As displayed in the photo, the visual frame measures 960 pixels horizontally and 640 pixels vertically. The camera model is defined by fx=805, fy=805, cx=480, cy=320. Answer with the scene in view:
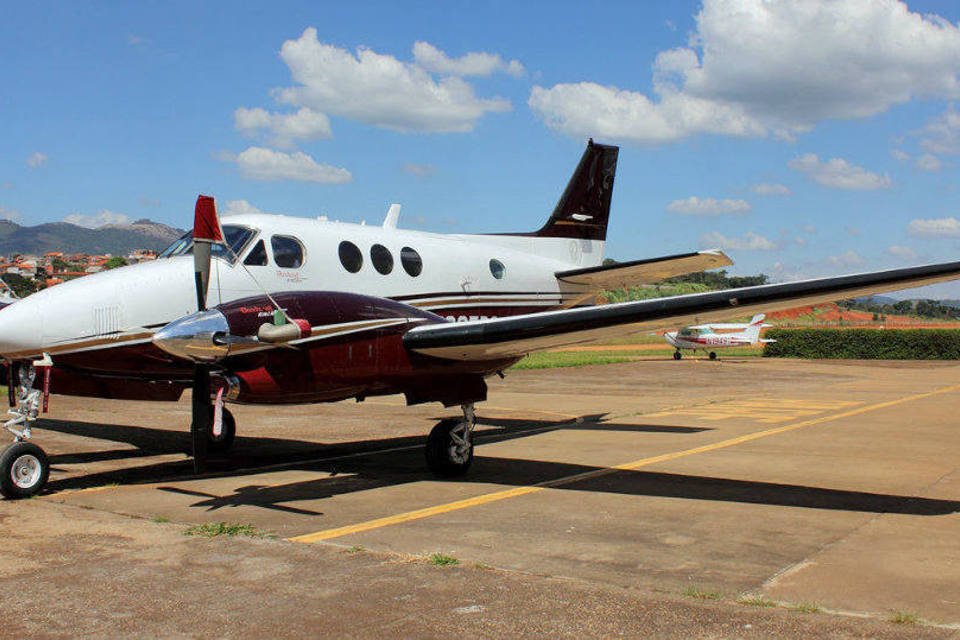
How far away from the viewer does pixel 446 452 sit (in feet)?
31.2

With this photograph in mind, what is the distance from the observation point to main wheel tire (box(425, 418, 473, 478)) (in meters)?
9.51

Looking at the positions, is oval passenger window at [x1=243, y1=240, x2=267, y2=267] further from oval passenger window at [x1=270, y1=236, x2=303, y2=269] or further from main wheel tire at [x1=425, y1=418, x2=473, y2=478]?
main wheel tire at [x1=425, y1=418, x2=473, y2=478]

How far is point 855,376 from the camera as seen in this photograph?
29.3 metres

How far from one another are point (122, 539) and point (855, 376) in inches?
1106

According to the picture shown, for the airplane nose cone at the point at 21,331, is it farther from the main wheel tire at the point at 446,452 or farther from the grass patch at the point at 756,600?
the grass patch at the point at 756,600

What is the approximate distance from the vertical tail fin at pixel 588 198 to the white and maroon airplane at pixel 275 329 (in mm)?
5163

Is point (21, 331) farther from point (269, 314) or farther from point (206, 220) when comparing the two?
point (269, 314)

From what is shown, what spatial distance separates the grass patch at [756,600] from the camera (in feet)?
16.2

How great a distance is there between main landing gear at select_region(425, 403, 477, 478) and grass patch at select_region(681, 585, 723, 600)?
4.53 m

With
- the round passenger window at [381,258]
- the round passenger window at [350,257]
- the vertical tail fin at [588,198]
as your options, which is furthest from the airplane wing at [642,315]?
the vertical tail fin at [588,198]

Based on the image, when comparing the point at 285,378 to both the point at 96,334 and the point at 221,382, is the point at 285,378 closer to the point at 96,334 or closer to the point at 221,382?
the point at 221,382

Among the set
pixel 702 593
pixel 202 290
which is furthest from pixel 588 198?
pixel 702 593

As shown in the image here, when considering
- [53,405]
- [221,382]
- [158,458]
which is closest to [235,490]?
[221,382]

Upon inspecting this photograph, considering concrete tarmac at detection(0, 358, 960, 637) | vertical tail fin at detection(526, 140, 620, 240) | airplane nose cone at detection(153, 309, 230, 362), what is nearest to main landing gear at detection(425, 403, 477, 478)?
concrete tarmac at detection(0, 358, 960, 637)
